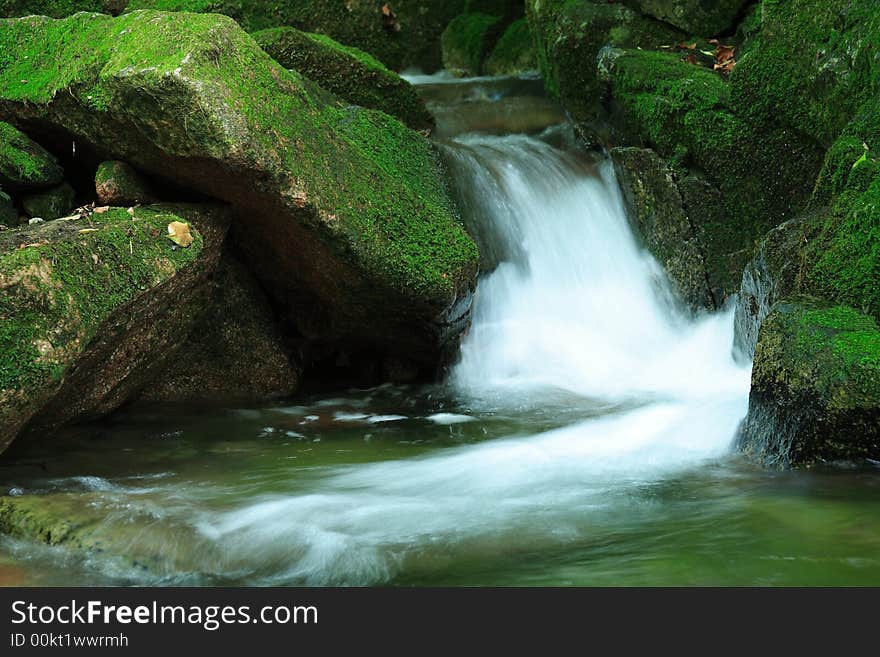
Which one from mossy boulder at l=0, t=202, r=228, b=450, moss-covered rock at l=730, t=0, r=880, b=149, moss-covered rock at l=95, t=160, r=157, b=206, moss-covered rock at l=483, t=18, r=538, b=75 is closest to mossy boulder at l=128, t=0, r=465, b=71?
moss-covered rock at l=483, t=18, r=538, b=75

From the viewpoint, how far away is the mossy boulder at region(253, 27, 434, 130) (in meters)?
7.51

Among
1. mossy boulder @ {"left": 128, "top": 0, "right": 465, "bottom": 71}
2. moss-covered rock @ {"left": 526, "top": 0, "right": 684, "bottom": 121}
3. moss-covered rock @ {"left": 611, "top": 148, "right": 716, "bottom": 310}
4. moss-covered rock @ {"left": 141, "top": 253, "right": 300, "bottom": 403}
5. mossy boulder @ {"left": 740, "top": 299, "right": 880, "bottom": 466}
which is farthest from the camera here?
mossy boulder @ {"left": 128, "top": 0, "right": 465, "bottom": 71}

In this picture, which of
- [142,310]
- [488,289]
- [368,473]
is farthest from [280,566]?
[488,289]

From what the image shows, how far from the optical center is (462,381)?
7.39 meters

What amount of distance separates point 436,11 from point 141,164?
23.9ft

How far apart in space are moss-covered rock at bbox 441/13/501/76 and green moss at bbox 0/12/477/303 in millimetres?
5400

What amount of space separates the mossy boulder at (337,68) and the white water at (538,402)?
813 mm

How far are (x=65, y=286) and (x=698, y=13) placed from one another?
6756 millimetres

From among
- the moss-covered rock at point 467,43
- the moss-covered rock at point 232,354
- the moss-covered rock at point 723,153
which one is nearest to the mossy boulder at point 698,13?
the moss-covered rock at point 723,153

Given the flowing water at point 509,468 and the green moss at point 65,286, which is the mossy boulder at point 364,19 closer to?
the flowing water at point 509,468

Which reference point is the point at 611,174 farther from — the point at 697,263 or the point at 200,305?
the point at 200,305

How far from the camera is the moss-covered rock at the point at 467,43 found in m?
12.1

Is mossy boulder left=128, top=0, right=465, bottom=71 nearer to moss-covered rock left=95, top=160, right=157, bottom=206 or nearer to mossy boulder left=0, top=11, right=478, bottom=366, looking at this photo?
mossy boulder left=0, top=11, right=478, bottom=366

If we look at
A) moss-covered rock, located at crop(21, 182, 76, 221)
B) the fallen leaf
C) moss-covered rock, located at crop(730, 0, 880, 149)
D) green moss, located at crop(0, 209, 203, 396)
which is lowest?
green moss, located at crop(0, 209, 203, 396)
